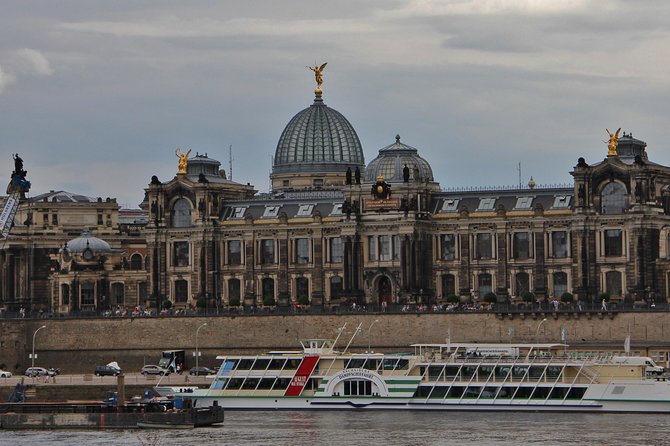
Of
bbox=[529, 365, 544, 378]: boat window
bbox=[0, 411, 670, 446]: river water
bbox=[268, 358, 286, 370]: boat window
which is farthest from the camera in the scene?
bbox=[268, 358, 286, 370]: boat window

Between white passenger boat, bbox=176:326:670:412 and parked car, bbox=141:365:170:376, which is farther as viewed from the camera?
parked car, bbox=141:365:170:376

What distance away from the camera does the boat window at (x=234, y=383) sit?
16525 centimetres

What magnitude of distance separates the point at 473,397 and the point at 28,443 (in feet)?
105

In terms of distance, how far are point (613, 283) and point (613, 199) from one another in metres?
7.10

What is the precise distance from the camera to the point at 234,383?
165500 millimetres

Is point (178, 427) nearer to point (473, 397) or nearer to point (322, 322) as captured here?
point (473, 397)

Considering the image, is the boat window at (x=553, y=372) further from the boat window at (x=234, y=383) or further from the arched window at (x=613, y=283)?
the arched window at (x=613, y=283)

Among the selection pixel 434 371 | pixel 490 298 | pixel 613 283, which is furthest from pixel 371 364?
pixel 613 283

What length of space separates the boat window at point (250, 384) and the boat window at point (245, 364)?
141 cm

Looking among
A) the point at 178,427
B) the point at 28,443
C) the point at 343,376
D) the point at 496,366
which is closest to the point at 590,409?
the point at 496,366

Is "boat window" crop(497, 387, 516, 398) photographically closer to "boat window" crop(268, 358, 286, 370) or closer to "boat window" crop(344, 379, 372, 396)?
"boat window" crop(344, 379, 372, 396)

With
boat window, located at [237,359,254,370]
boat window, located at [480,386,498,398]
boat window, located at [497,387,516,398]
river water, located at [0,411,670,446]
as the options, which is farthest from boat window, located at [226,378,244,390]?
boat window, located at [497,387,516,398]

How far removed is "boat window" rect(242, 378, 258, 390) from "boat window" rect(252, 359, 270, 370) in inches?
35.6

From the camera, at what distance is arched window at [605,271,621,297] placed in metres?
197
